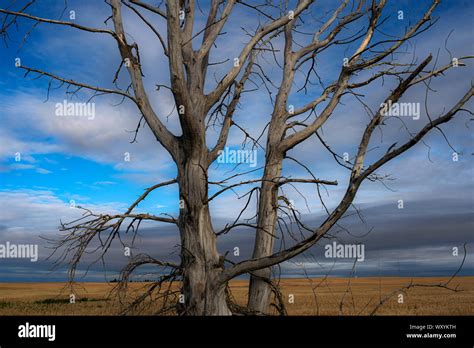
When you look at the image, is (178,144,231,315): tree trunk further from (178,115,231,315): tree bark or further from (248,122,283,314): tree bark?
(248,122,283,314): tree bark

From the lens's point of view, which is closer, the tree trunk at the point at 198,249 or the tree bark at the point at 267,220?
the tree trunk at the point at 198,249

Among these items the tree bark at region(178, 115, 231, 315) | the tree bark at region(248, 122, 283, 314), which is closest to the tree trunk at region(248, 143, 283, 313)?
the tree bark at region(248, 122, 283, 314)

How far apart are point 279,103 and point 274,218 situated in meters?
1.90

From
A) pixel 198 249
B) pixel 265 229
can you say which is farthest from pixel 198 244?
pixel 265 229

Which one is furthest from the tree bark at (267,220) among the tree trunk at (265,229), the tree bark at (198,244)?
the tree bark at (198,244)

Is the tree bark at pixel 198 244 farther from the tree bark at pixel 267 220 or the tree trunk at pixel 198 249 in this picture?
the tree bark at pixel 267 220

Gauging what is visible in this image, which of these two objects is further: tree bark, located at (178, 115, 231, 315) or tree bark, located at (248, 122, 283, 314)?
tree bark, located at (248, 122, 283, 314)

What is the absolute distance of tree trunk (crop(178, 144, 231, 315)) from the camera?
20.6 ft

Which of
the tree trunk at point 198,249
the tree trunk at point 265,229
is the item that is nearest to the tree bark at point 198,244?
the tree trunk at point 198,249

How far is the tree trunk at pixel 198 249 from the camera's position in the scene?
627 centimetres

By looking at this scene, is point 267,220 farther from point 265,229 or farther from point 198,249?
point 198,249
